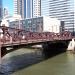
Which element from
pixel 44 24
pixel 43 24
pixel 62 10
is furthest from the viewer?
pixel 62 10

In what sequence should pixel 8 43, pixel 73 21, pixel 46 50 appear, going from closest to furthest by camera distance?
pixel 8 43
pixel 46 50
pixel 73 21

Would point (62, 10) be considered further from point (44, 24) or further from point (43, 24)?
point (43, 24)

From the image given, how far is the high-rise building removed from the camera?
165 meters

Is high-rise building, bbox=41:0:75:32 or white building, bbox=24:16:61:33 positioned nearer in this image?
white building, bbox=24:16:61:33

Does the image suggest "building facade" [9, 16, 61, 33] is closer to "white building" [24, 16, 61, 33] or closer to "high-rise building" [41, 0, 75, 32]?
"white building" [24, 16, 61, 33]

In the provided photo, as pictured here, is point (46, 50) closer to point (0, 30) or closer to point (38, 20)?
point (0, 30)

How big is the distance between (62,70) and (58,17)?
140 meters

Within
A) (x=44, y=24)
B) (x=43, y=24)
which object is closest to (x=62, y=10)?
(x=44, y=24)

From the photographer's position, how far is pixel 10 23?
568 feet

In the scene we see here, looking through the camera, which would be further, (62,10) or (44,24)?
(62,10)

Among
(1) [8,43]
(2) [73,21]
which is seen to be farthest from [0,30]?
(2) [73,21]

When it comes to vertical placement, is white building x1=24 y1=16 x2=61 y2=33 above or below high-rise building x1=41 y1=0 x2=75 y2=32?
below

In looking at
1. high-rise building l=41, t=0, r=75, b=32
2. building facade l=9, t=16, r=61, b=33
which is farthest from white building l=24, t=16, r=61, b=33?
high-rise building l=41, t=0, r=75, b=32

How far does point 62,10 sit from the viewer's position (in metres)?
171
